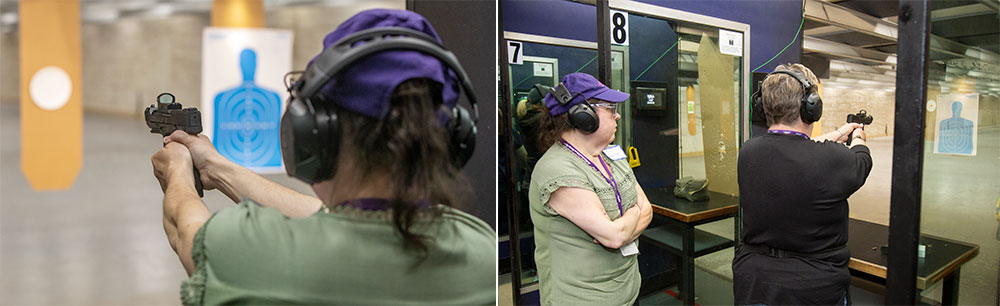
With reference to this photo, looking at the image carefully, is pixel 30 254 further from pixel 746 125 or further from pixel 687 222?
pixel 746 125

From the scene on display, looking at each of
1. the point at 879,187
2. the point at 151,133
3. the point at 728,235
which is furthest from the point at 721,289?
the point at 151,133

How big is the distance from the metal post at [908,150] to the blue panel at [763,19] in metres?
0.57

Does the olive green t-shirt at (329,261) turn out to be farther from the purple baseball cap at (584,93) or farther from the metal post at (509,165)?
the metal post at (509,165)

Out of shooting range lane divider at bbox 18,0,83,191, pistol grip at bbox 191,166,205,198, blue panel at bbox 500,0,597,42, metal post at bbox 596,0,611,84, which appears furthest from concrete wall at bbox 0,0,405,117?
blue panel at bbox 500,0,597,42

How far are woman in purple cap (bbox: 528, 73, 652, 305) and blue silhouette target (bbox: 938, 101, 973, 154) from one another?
2.24 feet

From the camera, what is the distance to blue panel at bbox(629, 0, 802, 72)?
1416 millimetres

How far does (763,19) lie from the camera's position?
1555mm

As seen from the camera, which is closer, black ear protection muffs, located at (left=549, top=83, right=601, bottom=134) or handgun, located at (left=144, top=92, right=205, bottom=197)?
handgun, located at (left=144, top=92, right=205, bottom=197)

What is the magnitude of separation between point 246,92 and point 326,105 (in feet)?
1.42

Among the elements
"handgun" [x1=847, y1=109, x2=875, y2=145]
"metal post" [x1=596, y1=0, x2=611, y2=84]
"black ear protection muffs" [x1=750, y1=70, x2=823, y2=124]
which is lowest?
"handgun" [x1=847, y1=109, x2=875, y2=145]

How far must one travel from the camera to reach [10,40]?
890mm

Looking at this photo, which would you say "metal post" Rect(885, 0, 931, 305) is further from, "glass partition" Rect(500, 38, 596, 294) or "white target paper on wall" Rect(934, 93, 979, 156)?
"glass partition" Rect(500, 38, 596, 294)

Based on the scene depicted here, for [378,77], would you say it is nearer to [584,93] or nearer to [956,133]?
[584,93]

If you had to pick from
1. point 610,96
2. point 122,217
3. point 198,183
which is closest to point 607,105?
point 610,96
